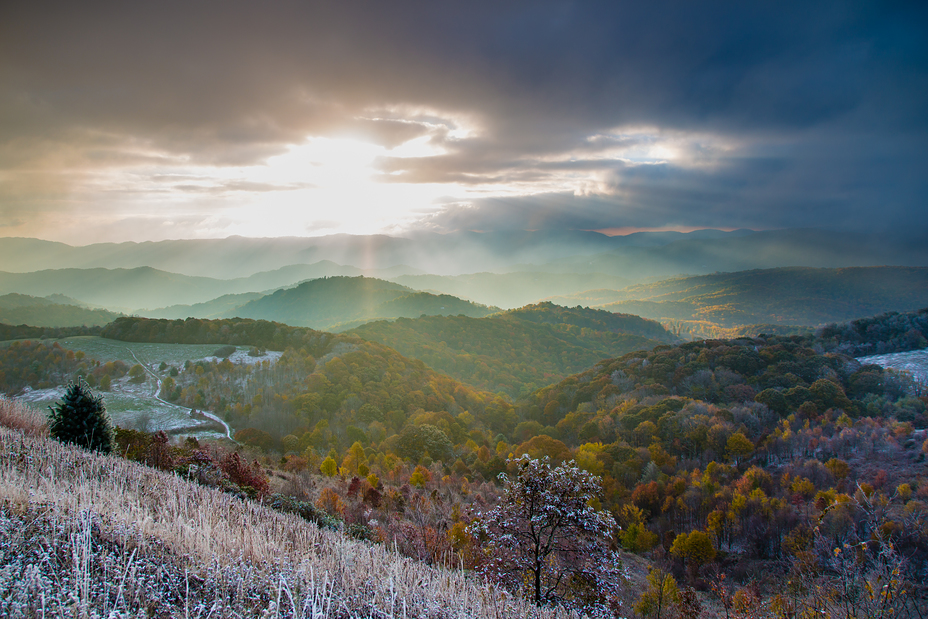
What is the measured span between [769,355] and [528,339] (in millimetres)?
89513

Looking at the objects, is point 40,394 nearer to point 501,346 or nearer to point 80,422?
point 80,422

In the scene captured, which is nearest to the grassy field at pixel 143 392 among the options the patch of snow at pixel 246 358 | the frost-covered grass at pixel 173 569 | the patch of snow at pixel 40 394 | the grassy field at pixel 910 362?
the patch of snow at pixel 40 394

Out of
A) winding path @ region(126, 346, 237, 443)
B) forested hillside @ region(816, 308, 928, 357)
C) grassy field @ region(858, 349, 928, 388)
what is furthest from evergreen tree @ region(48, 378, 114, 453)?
forested hillside @ region(816, 308, 928, 357)

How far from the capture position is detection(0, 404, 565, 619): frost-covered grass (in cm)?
468

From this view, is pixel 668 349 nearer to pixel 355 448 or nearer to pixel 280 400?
pixel 355 448

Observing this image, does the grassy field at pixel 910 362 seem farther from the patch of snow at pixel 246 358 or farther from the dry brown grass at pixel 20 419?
the patch of snow at pixel 246 358

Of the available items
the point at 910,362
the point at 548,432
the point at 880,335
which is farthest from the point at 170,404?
the point at 880,335

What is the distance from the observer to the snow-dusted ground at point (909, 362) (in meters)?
61.4

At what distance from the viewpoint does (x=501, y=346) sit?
146 meters

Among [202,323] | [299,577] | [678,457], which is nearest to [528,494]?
[299,577]

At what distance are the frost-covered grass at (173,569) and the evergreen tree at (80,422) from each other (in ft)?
25.6

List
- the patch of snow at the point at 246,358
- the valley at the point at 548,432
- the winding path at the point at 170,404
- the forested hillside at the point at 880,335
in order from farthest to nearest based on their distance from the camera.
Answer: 1. the forested hillside at the point at 880,335
2. the patch of snow at the point at 246,358
3. the winding path at the point at 170,404
4. the valley at the point at 548,432

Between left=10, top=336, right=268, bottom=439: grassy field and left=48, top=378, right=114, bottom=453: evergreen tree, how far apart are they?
103ft

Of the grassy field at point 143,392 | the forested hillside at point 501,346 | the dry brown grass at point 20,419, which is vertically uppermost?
the dry brown grass at point 20,419
